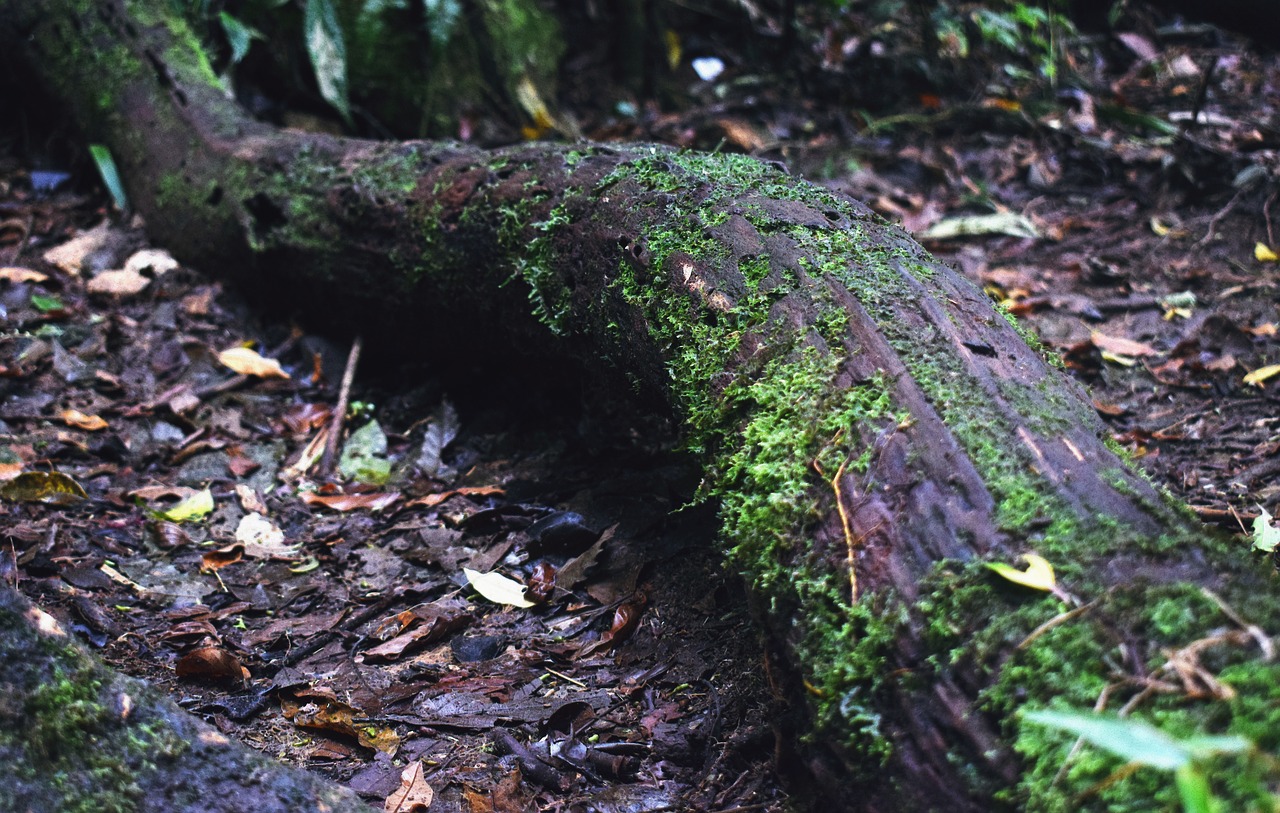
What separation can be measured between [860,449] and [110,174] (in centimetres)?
461

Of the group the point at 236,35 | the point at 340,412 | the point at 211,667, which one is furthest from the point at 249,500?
the point at 236,35

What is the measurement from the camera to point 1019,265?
16.0 ft

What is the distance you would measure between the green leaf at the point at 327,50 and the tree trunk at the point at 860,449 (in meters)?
1.81

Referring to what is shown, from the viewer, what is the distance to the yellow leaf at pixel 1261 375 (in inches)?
139

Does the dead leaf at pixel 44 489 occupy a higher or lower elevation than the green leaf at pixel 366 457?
higher

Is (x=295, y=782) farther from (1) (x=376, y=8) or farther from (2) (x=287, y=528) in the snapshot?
(1) (x=376, y=8)

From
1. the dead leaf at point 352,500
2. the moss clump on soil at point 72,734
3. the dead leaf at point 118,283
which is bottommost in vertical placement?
the dead leaf at point 352,500

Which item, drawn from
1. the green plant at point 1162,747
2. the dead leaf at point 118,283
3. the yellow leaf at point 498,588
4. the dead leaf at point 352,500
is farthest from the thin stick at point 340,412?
the green plant at point 1162,747

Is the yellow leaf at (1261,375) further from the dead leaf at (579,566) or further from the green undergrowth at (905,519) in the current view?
the dead leaf at (579,566)

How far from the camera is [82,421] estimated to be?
3.57 metres

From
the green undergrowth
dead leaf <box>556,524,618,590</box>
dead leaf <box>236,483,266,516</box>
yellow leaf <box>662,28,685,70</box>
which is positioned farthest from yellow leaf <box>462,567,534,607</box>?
yellow leaf <box>662,28,685,70</box>

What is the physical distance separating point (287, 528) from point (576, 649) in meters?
1.33

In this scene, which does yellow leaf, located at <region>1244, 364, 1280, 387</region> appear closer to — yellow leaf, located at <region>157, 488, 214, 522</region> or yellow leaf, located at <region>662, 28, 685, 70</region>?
yellow leaf, located at <region>157, 488, 214, 522</region>

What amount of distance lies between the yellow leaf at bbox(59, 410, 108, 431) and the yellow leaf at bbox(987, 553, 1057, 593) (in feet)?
11.2
